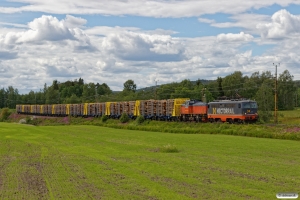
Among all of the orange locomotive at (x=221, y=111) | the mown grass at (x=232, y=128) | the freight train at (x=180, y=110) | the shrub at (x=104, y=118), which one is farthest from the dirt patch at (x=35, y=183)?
the shrub at (x=104, y=118)

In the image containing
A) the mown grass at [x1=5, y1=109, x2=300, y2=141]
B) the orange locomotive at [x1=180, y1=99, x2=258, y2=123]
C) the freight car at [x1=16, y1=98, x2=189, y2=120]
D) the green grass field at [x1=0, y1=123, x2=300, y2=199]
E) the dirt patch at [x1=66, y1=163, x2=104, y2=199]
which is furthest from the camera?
the freight car at [x1=16, y1=98, x2=189, y2=120]

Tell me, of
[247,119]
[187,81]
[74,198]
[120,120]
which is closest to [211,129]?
[247,119]

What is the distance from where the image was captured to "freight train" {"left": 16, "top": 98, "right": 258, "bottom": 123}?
56.7 meters

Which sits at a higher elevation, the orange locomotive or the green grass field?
the orange locomotive

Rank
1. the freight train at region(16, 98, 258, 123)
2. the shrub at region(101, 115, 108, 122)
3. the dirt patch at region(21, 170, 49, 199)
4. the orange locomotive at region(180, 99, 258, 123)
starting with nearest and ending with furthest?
the dirt patch at region(21, 170, 49, 199)
the orange locomotive at region(180, 99, 258, 123)
the freight train at region(16, 98, 258, 123)
the shrub at region(101, 115, 108, 122)

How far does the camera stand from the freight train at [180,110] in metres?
56.7

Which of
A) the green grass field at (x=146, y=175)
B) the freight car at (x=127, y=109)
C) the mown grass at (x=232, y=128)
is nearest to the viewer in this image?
the green grass field at (x=146, y=175)

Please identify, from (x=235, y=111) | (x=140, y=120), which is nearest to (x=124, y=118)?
(x=140, y=120)

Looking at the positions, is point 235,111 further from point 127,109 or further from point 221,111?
point 127,109

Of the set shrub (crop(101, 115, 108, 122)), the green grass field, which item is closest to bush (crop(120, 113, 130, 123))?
shrub (crop(101, 115, 108, 122))

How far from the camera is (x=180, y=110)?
69.8 meters

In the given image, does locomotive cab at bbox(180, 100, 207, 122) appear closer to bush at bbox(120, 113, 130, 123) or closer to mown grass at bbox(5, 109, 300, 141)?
mown grass at bbox(5, 109, 300, 141)

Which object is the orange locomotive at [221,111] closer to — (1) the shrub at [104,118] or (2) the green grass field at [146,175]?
(1) the shrub at [104,118]

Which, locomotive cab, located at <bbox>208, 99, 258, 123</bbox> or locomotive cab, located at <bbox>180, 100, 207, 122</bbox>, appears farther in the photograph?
locomotive cab, located at <bbox>180, 100, 207, 122</bbox>
